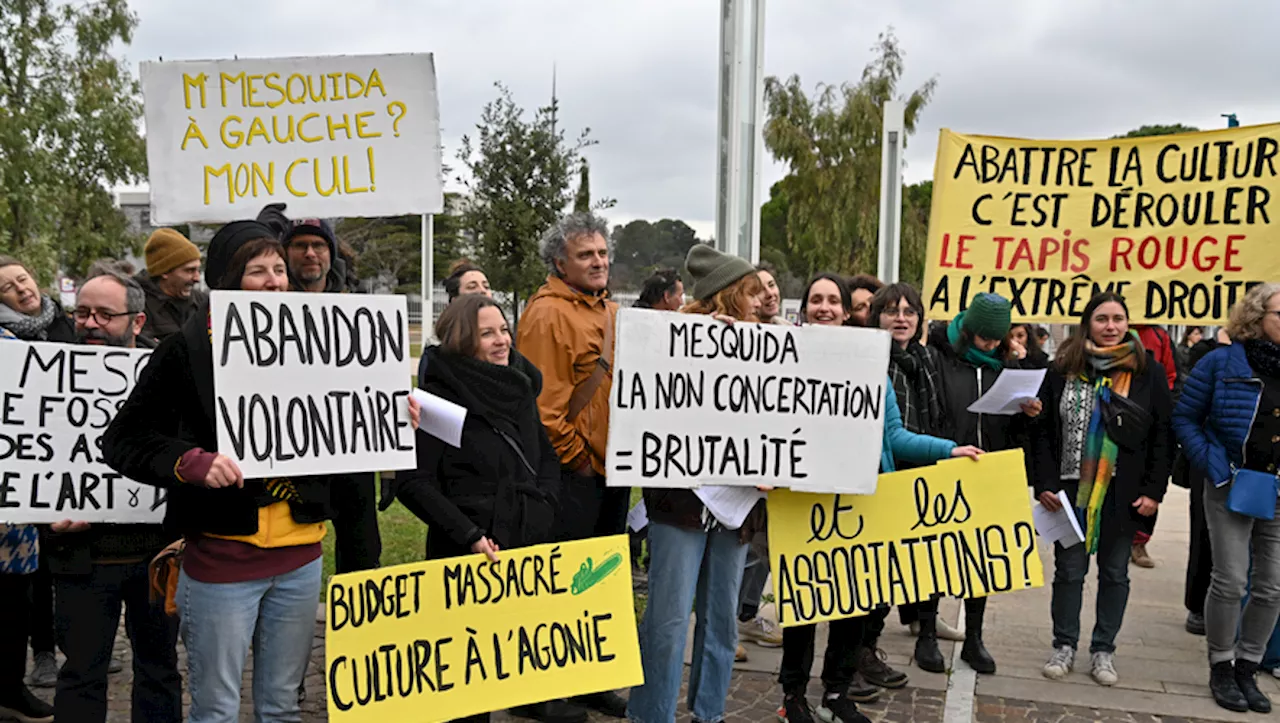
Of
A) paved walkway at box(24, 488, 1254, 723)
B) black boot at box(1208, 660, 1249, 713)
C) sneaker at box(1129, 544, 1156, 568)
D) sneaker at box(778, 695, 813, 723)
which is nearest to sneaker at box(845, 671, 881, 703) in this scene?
paved walkway at box(24, 488, 1254, 723)

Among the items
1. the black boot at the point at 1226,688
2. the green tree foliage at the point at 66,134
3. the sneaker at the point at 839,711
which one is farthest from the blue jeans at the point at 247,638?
the green tree foliage at the point at 66,134

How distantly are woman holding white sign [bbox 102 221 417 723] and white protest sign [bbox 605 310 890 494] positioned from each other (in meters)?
1.17

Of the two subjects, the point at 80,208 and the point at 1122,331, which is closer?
the point at 1122,331

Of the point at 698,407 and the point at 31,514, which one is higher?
the point at 698,407

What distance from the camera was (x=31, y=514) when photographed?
353 cm

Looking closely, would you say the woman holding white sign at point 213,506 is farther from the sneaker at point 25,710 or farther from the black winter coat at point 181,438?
the sneaker at point 25,710

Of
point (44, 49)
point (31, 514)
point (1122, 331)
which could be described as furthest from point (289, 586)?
point (44, 49)

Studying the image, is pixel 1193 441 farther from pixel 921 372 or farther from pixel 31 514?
pixel 31 514

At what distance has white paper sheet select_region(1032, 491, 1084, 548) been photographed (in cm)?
498

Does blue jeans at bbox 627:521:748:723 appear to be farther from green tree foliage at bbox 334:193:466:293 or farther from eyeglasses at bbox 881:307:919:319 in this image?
green tree foliage at bbox 334:193:466:293

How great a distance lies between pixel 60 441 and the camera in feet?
11.9

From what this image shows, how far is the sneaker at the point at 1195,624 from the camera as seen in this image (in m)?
5.99

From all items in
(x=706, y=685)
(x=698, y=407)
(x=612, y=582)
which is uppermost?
(x=698, y=407)

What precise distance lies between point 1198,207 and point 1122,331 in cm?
96
